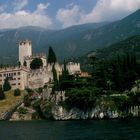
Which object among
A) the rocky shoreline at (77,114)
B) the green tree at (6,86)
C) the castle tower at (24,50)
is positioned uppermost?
the castle tower at (24,50)

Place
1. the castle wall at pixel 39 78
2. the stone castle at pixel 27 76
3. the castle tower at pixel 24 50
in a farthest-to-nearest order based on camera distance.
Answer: the castle tower at pixel 24 50, the stone castle at pixel 27 76, the castle wall at pixel 39 78

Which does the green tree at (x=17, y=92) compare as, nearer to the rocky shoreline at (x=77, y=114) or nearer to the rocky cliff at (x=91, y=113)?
the rocky shoreline at (x=77, y=114)

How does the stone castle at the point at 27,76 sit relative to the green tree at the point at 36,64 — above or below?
below

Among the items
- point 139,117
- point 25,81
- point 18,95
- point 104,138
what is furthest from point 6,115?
point 104,138

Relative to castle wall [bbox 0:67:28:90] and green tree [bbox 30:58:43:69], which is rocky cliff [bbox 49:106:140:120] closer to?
castle wall [bbox 0:67:28:90]

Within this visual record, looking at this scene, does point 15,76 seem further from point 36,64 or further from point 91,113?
point 91,113

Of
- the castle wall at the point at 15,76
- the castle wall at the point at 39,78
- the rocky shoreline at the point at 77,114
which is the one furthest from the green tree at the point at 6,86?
the rocky shoreline at the point at 77,114

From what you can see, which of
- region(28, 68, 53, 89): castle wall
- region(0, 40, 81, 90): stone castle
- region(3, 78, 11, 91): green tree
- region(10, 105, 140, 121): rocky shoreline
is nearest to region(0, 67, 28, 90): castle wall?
region(0, 40, 81, 90): stone castle

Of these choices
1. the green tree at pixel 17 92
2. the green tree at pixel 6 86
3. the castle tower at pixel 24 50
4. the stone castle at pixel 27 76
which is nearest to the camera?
the green tree at pixel 17 92

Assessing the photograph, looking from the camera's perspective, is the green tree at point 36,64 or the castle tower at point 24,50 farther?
the castle tower at point 24,50

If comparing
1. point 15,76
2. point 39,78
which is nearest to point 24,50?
point 15,76

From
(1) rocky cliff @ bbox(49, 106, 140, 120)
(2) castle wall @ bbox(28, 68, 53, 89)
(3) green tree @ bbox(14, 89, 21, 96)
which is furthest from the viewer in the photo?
(2) castle wall @ bbox(28, 68, 53, 89)
